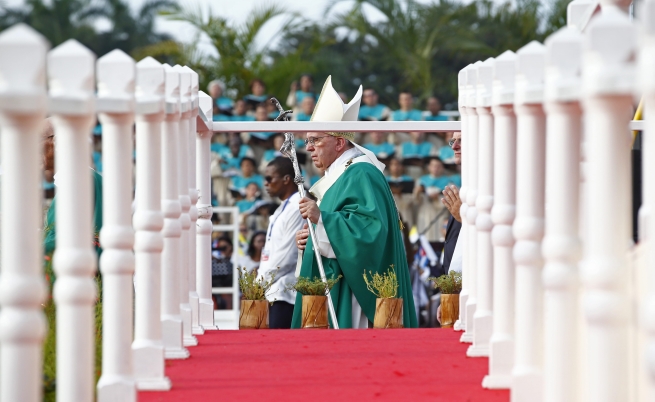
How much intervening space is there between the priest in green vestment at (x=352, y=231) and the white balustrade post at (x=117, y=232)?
5088mm

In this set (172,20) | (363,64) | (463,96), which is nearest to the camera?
(463,96)

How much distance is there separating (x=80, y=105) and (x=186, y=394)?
49.9 inches

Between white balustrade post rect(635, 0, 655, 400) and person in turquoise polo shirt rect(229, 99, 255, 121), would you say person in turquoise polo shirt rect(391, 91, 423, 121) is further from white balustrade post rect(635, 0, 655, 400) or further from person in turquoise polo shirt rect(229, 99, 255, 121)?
white balustrade post rect(635, 0, 655, 400)

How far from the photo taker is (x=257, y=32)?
20297 mm

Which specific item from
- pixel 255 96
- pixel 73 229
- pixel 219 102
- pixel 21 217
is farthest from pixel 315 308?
pixel 255 96

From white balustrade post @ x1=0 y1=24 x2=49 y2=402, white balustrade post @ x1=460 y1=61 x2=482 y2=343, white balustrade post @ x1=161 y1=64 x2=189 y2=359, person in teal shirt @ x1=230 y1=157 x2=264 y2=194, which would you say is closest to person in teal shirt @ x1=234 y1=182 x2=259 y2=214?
person in teal shirt @ x1=230 y1=157 x2=264 y2=194

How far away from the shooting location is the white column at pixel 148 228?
13.3ft

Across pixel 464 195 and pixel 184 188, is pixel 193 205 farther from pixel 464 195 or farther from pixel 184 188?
pixel 464 195

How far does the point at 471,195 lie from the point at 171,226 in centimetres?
158

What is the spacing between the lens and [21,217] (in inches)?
112

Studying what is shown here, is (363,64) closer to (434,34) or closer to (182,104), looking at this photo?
(434,34)

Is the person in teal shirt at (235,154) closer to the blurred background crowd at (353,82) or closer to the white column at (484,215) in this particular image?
the blurred background crowd at (353,82)

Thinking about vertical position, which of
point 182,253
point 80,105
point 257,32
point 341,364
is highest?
Result: point 257,32

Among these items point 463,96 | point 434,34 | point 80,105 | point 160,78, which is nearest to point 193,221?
point 463,96
